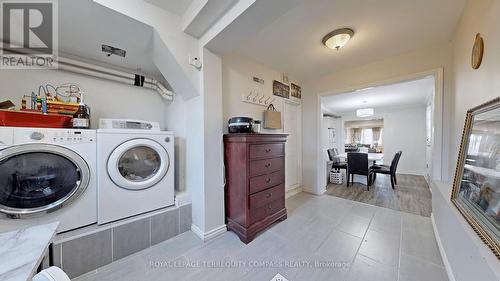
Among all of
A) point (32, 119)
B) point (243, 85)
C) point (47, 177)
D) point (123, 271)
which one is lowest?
point (123, 271)

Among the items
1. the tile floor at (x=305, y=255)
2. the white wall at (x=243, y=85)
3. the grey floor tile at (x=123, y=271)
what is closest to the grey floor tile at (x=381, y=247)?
the tile floor at (x=305, y=255)

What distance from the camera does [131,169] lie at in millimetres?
1730

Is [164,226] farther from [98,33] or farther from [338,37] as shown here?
[338,37]

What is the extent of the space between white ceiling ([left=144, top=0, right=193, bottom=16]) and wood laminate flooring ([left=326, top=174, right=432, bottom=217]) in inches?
140

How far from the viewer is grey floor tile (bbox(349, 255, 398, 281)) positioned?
1286mm

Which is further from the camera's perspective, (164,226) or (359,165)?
(359,165)

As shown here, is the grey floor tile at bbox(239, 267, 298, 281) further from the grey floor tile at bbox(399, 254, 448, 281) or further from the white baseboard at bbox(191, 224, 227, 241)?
the grey floor tile at bbox(399, 254, 448, 281)

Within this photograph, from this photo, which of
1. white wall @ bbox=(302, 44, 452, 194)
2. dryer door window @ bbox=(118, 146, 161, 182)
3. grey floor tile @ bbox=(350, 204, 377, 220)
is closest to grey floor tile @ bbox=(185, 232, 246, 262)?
dryer door window @ bbox=(118, 146, 161, 182)

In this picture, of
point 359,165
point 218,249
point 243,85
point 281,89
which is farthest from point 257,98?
point 359,165

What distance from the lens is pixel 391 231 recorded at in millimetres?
1914

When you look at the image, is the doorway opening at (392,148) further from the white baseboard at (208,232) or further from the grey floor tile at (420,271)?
the white baseboard at (208,232)

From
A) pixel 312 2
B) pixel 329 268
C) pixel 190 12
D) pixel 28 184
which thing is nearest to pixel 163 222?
pixel 28 184

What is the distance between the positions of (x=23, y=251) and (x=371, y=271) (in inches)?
80.4

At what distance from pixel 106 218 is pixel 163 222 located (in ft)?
1.58
